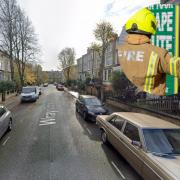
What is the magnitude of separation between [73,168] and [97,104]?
323 inches

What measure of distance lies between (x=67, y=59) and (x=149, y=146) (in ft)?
237

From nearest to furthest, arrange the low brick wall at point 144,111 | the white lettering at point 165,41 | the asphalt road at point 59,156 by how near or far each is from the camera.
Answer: the white lettering at point 165,41, the asphalt road at point 59,156, the low brick wall at point 144,111

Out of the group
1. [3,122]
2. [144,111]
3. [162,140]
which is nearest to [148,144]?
[162,140]

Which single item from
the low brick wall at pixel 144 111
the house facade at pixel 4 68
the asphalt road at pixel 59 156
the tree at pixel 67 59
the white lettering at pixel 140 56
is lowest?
the asphalt road at pixel 59 156

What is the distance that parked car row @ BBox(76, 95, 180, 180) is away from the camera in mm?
4535

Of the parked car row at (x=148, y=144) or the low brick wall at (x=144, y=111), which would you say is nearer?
the parked car row at (x=148, y=144)

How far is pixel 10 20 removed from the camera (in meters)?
31.3

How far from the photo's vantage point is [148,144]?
5.36m

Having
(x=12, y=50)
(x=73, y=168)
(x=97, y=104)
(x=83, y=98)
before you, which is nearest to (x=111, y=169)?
(x=73, y=168)

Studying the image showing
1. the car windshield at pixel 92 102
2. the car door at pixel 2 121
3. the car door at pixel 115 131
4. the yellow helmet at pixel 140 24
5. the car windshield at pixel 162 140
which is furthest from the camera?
the car windshield at pixel 92 102

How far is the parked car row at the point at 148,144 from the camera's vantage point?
4535 millimetres

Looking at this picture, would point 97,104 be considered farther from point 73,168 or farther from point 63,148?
point 73,168

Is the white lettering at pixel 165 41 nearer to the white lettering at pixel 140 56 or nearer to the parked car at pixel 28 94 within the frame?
the white lettering at pixel 140 56

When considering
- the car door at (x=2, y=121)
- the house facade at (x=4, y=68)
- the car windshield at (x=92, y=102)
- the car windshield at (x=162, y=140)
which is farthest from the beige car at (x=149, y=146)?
the house facade at (x=4, y=68)
